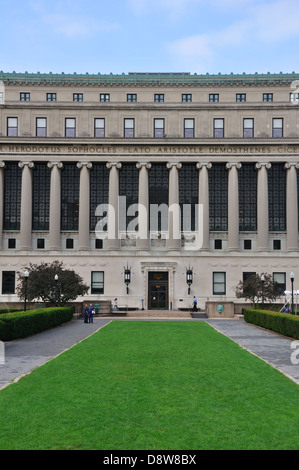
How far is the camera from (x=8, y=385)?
1491cm

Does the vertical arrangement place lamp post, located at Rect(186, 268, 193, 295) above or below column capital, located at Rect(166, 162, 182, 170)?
below

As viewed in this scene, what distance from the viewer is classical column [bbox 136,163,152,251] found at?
61.0 meters

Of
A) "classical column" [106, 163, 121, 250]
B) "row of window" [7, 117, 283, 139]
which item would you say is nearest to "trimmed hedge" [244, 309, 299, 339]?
"classical column" [106, 163, 121, 250]

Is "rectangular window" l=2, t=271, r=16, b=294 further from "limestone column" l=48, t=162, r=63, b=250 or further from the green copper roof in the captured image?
the green copper roof

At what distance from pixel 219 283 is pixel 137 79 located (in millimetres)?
27256

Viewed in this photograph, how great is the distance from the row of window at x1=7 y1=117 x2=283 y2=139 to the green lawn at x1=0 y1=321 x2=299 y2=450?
45792 mm

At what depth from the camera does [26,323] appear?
32.0m

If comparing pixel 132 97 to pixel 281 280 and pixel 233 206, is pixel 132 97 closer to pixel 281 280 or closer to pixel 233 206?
pixel 233 206

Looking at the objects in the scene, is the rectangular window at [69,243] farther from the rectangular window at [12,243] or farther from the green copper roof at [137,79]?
the green copper roof at [137,79]

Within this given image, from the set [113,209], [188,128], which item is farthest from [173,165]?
[113,209]

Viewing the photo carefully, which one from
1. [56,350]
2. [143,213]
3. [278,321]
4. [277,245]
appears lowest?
[56,350]

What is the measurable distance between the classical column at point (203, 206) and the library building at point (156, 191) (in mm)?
119

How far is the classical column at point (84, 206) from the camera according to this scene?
61.0 metres

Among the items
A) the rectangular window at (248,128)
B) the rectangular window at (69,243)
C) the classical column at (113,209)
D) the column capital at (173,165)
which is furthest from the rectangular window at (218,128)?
the rectangular window at (69,243)
